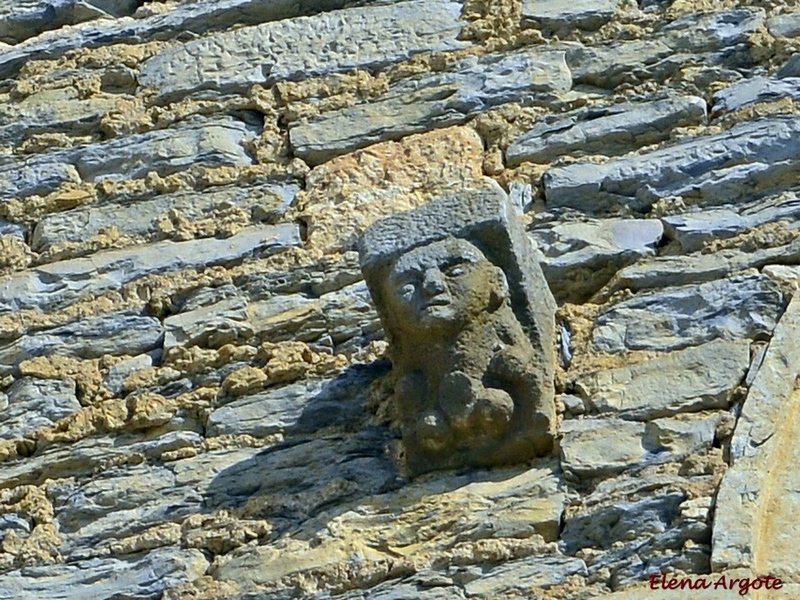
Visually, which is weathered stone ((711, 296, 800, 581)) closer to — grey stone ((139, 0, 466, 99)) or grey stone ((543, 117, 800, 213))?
grey stone ((543, 117, 800, 213))

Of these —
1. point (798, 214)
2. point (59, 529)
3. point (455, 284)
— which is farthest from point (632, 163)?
point (59, 529)

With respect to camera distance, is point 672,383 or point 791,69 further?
point 791,69

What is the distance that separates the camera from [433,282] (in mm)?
4152

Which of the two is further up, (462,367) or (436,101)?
(436,101)

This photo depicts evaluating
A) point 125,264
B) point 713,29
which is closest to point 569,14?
point 713,29

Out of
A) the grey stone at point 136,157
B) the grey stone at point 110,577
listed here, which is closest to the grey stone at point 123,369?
the grey stone at point 110,577

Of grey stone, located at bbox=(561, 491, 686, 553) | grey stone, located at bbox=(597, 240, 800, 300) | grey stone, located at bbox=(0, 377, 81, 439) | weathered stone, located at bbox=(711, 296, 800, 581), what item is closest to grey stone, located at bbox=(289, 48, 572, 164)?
grey stone, located at bbox=(597, 240, 800, 300)

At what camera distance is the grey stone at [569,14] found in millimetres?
5254

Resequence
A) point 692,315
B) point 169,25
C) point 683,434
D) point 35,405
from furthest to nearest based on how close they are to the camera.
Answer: point 169,25, point 35,405, point 692,315, point 683,434

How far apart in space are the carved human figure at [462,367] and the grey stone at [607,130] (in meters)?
0.75

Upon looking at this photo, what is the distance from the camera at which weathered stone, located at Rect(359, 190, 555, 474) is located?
4.14 metres

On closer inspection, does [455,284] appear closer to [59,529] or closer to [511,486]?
[511,486]

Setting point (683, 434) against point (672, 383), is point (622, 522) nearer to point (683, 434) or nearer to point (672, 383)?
point (683, 434)

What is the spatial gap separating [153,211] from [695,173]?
131cm
